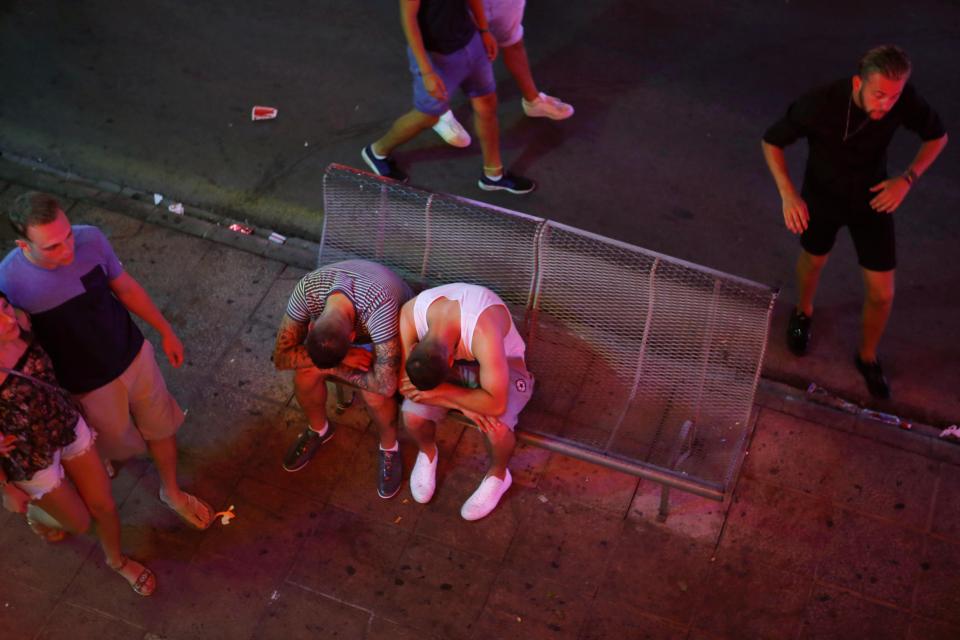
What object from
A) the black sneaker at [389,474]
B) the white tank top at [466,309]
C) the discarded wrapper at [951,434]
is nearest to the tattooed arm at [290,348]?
the white tank top at [466,309]

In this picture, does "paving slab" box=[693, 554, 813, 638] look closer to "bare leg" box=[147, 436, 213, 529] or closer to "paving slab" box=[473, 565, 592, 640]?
"paving slab" box=[473, 565, 592, 640]

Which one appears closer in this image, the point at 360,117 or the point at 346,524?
the point at 346,524

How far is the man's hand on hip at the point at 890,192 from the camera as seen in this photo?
4520 mm

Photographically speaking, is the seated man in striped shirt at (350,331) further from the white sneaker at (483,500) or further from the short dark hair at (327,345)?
the white sneaker at (483,500)

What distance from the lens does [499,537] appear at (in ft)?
16.0

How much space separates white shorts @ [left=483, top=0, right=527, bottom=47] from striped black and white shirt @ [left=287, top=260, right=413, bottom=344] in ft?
6.93

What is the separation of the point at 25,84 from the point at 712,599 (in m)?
6.09

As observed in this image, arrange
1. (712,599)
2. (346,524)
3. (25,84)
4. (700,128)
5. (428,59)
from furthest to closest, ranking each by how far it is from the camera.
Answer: (25,84) < (700,128) < (428,59) < (346,524) < (712,599)

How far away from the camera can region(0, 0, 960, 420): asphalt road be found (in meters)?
6.21

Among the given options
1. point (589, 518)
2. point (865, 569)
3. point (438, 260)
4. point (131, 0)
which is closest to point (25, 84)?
point (131, 0)

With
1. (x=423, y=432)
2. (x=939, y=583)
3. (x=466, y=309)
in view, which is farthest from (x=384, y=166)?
(x=939, y=583)

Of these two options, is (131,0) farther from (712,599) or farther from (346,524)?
(712,599)

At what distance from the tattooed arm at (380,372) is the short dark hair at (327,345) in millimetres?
250

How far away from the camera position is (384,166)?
6.57m
